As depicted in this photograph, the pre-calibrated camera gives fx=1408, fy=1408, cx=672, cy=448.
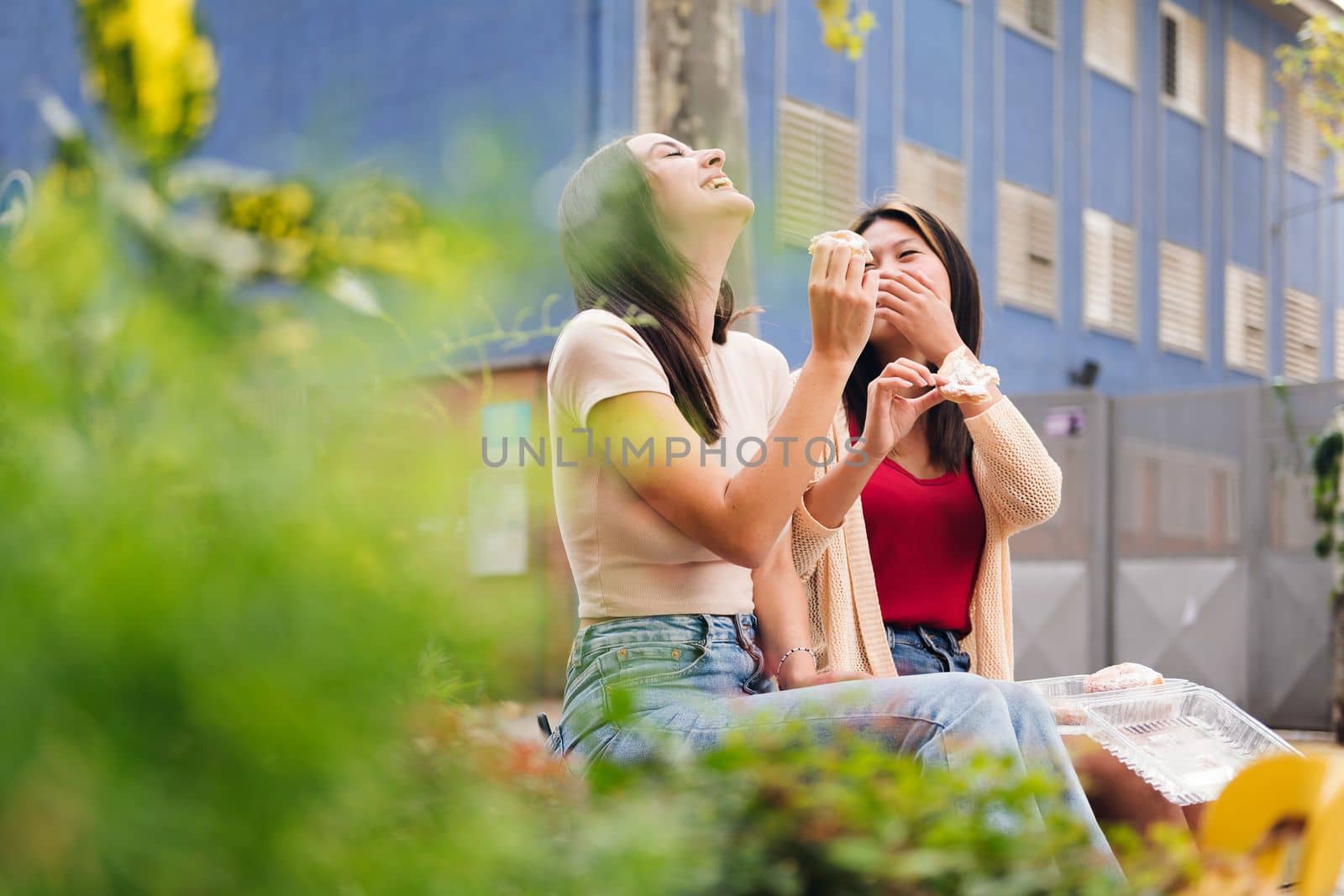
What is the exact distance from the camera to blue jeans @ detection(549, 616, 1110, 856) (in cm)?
164

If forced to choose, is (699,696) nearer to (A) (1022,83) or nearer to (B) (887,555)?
(B) (887,555)

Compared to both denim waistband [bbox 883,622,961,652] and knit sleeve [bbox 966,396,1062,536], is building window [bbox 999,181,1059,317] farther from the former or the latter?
denim waistband [bbox 883,622,961,652]

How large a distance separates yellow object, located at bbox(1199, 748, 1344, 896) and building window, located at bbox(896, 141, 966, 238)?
1332 centimetres

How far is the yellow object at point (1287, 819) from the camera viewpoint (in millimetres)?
1288

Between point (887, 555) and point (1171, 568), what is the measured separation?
7776 millimetres

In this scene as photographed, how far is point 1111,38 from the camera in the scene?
17922 millimetres

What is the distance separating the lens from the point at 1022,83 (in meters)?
16.3

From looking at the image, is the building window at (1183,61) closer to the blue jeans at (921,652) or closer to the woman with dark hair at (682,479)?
the blue jeans at (921,652)

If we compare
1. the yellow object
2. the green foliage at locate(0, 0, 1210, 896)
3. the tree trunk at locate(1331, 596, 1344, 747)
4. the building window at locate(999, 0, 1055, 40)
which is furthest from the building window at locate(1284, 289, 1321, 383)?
the green foliage at locate(0, 0, 1210, 896)

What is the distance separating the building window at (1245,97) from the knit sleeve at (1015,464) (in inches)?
744

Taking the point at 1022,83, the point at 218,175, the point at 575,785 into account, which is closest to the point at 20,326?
the point at 218,175

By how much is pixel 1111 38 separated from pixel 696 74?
13313mm

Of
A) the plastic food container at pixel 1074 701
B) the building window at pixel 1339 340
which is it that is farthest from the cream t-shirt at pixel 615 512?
the building window at pixel 1339 340

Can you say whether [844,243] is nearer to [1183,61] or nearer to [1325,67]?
[1325,67]
